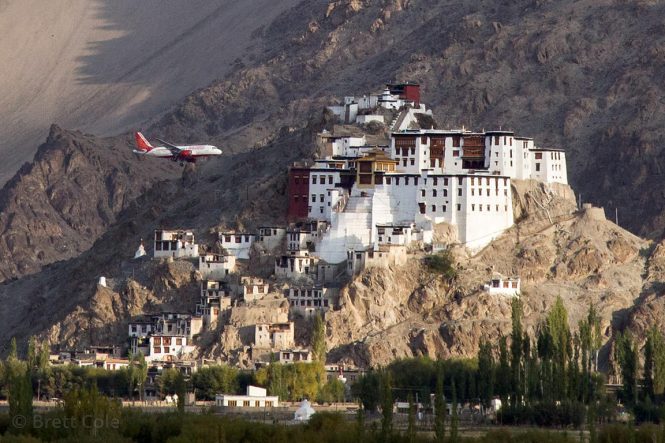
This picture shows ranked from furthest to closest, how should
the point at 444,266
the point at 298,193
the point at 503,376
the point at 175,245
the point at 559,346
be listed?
the point at 298,193 → the point at 175,245 → the point at 444,266 → the point at 559,346 → the point at 503,376

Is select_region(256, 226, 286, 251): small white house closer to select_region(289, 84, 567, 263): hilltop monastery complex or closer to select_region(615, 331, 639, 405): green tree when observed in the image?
select_region(289, 84, 567, 263): hilltop monastery complex

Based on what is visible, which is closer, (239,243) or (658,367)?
(658,367)

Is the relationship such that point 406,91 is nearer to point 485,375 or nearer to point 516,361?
point 485,375

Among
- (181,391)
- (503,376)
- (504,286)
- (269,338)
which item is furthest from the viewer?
(504,286)

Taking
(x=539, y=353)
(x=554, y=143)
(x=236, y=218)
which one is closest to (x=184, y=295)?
(x=236, y=218)

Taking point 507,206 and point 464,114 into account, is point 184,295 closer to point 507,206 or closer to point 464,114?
point 507,206

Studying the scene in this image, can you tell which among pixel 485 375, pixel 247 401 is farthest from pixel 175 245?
pixel 485 375
